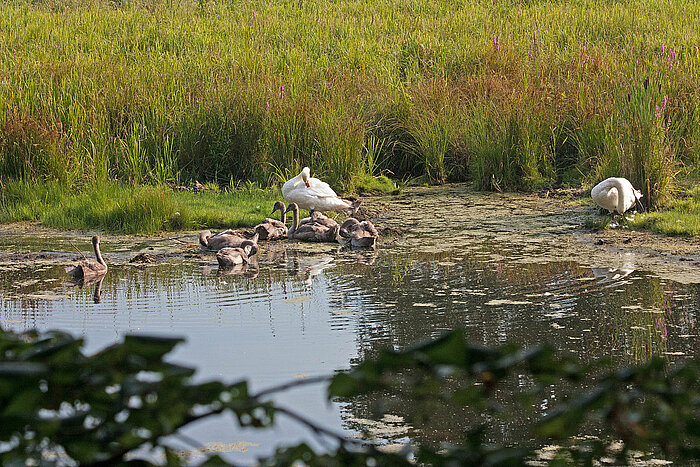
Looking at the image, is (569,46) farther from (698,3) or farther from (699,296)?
(699,296)

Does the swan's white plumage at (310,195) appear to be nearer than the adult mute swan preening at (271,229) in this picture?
No

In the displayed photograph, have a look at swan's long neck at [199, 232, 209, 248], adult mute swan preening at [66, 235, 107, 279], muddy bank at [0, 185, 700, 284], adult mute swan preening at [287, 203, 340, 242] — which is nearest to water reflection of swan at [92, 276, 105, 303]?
adult mute swan preening at [66, 235, 107, 279]

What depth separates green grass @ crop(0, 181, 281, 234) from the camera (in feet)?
31.9

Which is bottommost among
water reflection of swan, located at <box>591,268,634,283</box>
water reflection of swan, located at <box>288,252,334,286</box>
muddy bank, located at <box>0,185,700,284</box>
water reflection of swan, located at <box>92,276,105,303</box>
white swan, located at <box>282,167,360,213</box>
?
water reflection of swan, located at <box>288,252,334,286</box>

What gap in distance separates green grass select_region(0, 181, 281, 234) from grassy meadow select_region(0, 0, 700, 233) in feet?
0.38

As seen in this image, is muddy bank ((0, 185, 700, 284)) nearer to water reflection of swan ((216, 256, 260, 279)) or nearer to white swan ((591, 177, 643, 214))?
white swan ((591, 177, 643, 214))

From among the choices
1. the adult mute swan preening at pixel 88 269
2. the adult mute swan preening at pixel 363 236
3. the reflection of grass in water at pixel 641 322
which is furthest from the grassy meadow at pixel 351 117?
the reflection of grass in water at pixel 641 322

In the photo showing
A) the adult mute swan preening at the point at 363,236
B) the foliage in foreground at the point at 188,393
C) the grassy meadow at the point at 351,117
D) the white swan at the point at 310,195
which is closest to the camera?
the foliage in foreground at the point at 188,393

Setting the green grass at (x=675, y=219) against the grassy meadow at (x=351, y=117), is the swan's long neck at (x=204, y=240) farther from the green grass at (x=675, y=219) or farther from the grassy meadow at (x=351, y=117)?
the green grass at (x=675, y=219)

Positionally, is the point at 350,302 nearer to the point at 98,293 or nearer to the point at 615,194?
the point at 98,293

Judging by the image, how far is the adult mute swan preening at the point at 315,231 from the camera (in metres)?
9.22

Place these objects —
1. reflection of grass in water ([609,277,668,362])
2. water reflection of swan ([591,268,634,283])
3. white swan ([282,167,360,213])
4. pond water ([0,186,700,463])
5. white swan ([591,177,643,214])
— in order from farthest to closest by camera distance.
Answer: white swan ([282,167,360,213]), white swan ([591,177,643,214]), water reflection of swan ([591,268,634,283]), reflection of grass in water ([609,277,668,362]), pond water ([0,186,700,463])

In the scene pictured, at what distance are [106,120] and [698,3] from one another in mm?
16214

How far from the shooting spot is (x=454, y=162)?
12.9 meters
